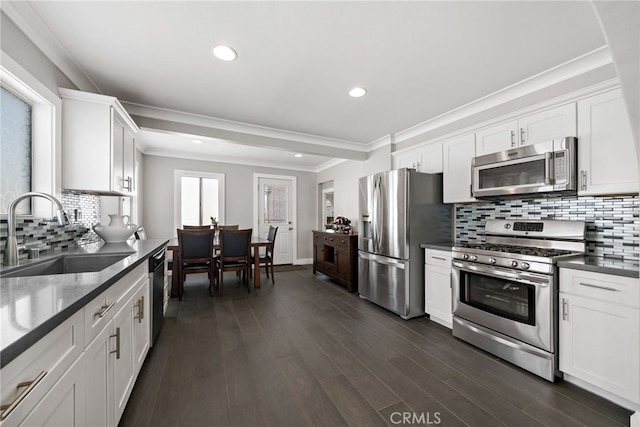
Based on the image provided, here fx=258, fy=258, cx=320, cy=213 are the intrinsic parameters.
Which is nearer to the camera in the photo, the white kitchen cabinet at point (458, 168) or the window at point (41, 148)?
the window at point (41, 148)

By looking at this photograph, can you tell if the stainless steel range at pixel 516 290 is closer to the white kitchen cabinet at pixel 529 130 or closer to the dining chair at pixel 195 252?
the white kitchen cabinet at pixel 529 130

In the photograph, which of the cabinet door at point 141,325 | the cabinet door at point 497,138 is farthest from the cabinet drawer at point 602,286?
the cabinet door at point 141,325

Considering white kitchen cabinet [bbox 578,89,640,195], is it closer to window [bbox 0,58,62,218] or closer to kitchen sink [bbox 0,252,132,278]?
kitchen sink [bbox 0,252,132,278]

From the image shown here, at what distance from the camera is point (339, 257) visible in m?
4.23

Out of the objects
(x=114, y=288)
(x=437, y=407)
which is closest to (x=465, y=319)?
(x=437, y=407)

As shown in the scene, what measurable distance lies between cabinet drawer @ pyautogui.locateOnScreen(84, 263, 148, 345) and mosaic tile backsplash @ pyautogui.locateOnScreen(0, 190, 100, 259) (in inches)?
26.7

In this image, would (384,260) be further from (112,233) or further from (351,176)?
(112,233)

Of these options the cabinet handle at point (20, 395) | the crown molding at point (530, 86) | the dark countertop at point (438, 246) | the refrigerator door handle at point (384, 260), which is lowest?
the refrigerator door handle at point (384, 260)

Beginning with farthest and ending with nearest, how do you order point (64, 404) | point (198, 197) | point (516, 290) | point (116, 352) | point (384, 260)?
1. point (198, 197)
2. point (384, 260)
3. point (516, 290)
4. point (116, 352)
5. point (64, 404)

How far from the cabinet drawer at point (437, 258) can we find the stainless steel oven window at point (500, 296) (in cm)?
25

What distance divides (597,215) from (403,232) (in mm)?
1547

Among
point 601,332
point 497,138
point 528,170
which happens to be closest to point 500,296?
point 601,332

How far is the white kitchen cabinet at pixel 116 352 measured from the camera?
1041 mm

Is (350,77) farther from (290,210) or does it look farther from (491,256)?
(290,210)
